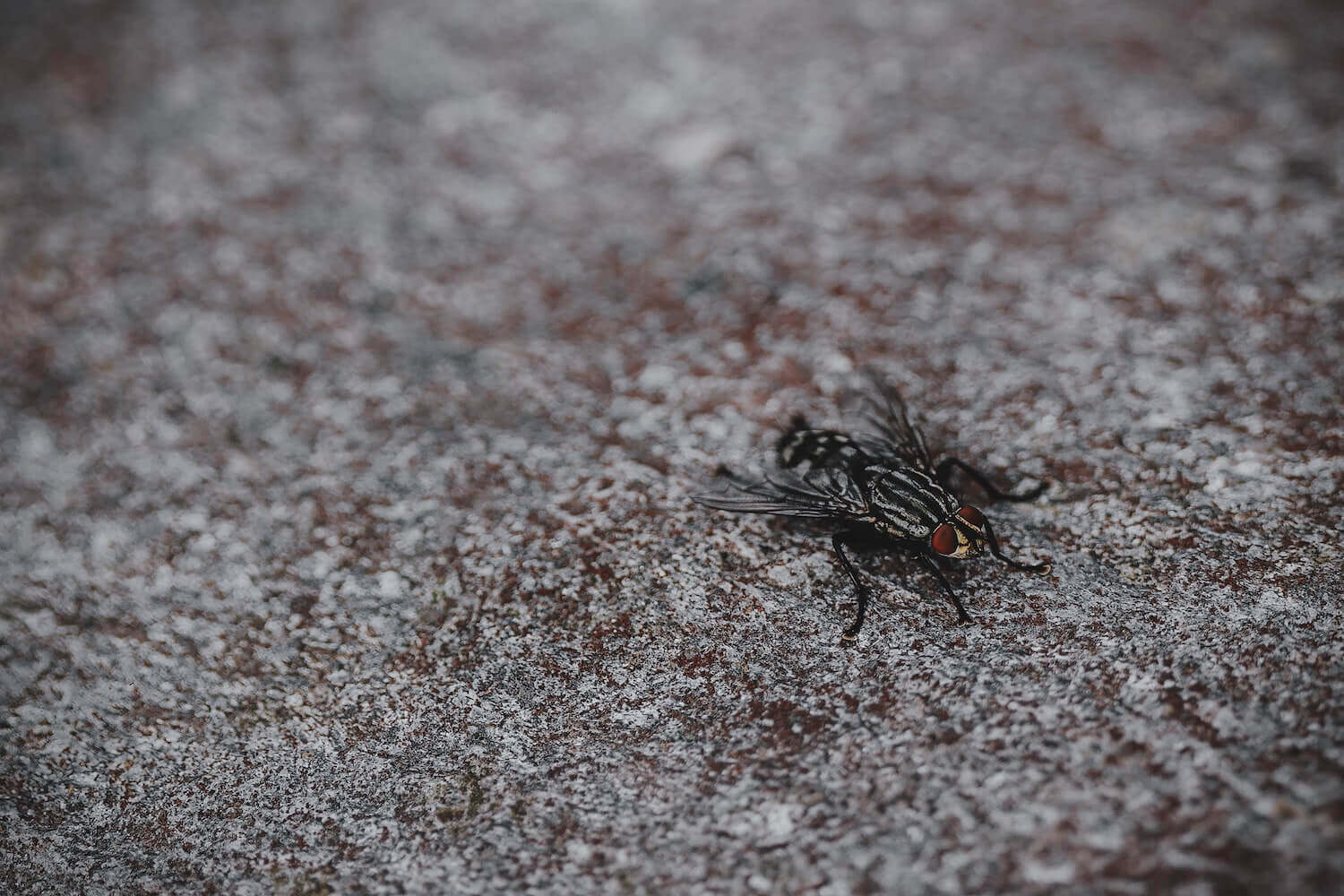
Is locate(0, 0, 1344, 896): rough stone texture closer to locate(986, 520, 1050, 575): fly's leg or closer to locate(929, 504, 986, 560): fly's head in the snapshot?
locate(986, 520, 1050, 575): fly's leg

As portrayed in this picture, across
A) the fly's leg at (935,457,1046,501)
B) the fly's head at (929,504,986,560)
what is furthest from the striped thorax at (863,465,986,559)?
the fly's leg at (935,457,1046,501)

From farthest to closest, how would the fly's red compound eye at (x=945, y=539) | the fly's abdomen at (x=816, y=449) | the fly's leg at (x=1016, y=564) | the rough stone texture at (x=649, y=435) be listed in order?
the fly's abdomen at (x=816, y=449) → the fly's leg at (x=1016, y=564) → the fly's red compound eye at (x=945, y=539) → the rough stone texture at (x=649, y=435)

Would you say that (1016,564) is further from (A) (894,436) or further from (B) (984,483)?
(A) (894,436)

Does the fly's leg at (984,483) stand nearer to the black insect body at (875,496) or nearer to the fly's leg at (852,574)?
the black insect body at (875,496)

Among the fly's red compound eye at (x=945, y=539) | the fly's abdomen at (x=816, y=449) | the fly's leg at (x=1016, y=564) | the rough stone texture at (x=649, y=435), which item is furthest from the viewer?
the fly's abdomen at (x=816, y=449)

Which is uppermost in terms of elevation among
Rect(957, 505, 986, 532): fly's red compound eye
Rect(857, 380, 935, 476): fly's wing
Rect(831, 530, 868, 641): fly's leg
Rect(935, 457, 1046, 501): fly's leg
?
Rect(957, 505, 986, 532): fly's red compound eye

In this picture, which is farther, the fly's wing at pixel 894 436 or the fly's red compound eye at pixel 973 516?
the fly's wing at pixel 894 436

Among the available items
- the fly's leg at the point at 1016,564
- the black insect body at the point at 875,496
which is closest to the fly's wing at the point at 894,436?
the black insect body at the point at 875,496

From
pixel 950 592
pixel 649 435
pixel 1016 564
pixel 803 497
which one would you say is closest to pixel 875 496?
pixel 803 497

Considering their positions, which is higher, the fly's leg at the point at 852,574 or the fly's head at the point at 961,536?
the fly's head at the point at 961,536
